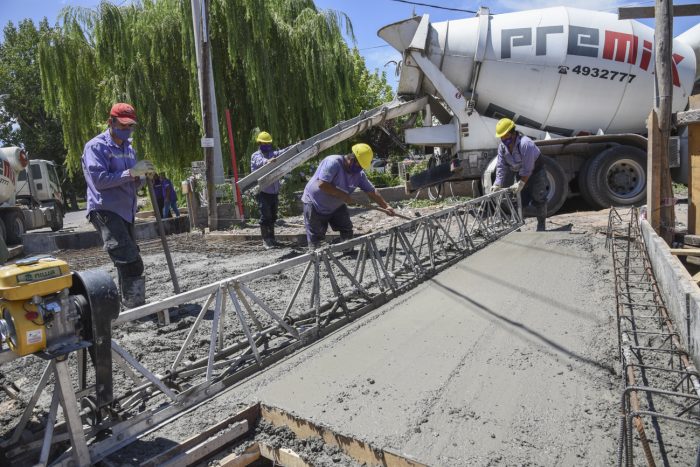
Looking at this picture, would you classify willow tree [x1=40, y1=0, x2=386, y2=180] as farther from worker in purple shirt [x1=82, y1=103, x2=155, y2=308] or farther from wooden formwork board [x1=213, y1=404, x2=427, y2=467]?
wooden formwork board [x1=213, y1=404, x2=427, y2=467]

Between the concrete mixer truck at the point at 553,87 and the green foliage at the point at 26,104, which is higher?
the green foliage at the point at 26,104

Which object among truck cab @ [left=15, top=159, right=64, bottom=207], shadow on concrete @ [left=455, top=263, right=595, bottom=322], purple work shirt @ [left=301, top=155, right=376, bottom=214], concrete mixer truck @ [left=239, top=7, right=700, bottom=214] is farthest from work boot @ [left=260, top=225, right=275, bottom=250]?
truck cab @ [left=15, top=159, right=64, bottom=207]

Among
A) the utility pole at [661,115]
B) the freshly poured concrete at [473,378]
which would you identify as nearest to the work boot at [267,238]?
the freshly poured concrete at [473,378]

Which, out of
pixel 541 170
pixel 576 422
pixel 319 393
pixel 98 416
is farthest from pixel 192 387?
pixel 541 170

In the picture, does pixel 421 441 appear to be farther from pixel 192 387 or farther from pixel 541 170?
pixel 541 170

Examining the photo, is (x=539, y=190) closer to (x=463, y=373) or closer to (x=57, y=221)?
(x=463, y=373)

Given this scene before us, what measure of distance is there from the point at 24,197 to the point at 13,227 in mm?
3831

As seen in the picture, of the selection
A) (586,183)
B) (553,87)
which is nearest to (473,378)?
(586,183)

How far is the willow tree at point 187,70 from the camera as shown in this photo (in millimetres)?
12234

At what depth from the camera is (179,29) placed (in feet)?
40.5

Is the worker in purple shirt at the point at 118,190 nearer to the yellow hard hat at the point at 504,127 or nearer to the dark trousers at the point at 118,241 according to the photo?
the dark trousers at the point at 118,241

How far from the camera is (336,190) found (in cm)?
536

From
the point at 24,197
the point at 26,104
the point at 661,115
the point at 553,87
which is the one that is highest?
the point at 26,104

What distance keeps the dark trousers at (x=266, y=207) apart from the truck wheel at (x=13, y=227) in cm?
690
